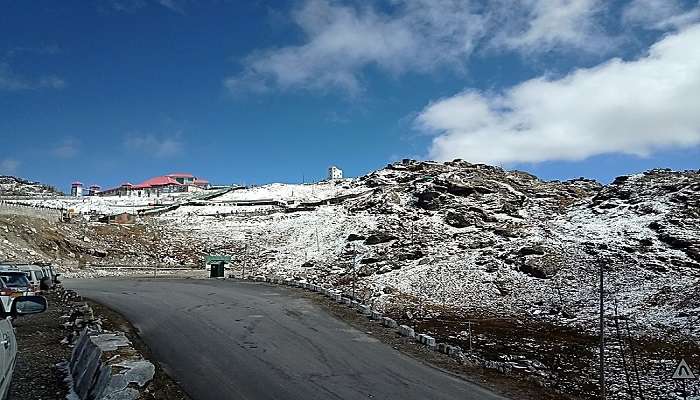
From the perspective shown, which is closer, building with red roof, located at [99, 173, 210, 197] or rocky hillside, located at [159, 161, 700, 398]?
rocky hillside, located at [159, 161, 700, 398]

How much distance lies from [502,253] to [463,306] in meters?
10.0

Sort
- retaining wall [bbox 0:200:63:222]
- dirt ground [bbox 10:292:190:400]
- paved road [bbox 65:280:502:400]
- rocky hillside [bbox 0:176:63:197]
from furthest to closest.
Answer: rocky hillside [bbox 0:176:63:197] → retaining wall [bbox 0:200:63:222] → paved road [bbox 65:280:502:400] → dirt ground [bbox 10:292:190:400]

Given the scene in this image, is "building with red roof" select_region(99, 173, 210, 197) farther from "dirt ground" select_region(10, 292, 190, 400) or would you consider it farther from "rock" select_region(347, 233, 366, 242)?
"dirt ground" select_region(10, 292, 190, 400)

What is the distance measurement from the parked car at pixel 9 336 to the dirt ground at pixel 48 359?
4.65ft

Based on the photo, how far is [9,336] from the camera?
6.11 metres

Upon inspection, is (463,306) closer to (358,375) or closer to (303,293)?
(303,293)

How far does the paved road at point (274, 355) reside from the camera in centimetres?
909

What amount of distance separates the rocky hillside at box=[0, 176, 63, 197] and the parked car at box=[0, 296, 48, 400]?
316ft

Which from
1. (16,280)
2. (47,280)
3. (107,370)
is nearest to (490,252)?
(47,280)

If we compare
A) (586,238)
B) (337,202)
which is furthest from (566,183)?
(586,238)

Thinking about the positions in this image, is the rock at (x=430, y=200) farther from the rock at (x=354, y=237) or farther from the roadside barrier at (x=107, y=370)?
the roadside barrier at (x=107, y=370)

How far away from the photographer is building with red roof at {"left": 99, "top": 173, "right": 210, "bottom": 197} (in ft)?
328

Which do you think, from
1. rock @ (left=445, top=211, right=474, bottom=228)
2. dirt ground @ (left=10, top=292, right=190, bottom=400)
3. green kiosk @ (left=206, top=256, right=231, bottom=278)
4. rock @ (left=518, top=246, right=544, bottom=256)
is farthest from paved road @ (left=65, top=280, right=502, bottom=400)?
rock @ (left=445, top=211, right=474, bottom=228)

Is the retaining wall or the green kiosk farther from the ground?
the retaining wall
